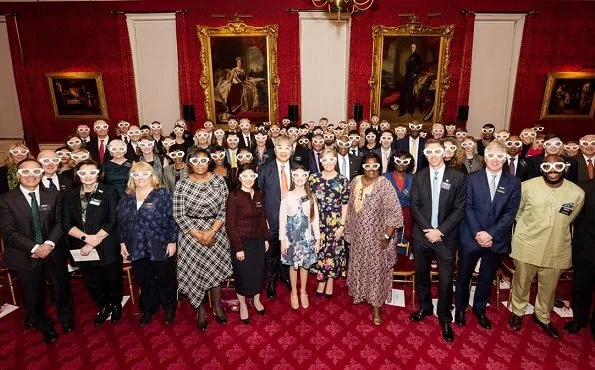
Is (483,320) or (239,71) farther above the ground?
(239,71)

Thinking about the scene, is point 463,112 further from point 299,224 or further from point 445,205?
point 299,224

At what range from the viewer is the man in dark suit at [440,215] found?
13.7 feet

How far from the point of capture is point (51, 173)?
473 centimetres

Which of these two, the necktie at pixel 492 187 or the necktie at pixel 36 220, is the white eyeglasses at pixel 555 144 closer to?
the necktie at pixel 492 187

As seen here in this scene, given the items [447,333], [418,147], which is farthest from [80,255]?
[418,147]

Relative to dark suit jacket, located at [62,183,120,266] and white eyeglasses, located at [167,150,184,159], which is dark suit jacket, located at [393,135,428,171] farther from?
dark suit jacket, located at [62,183,120,266]

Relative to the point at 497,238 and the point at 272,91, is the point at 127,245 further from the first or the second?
the point at 272,91

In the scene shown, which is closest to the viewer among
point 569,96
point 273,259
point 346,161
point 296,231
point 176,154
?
point 296,231

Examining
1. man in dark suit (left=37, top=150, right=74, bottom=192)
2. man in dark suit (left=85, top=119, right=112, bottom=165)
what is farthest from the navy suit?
man in dark suit (left=85, top=119, right=112, bottom=165)

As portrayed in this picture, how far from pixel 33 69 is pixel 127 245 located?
31.2 feet

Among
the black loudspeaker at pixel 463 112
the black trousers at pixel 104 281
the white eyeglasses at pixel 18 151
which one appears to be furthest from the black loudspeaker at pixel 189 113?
the black loudspeaker at pixel 463 112

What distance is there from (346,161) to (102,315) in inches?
165

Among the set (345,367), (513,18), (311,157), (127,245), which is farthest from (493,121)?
(127,245)

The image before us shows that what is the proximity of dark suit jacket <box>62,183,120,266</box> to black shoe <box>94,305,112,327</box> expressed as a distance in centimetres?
82
